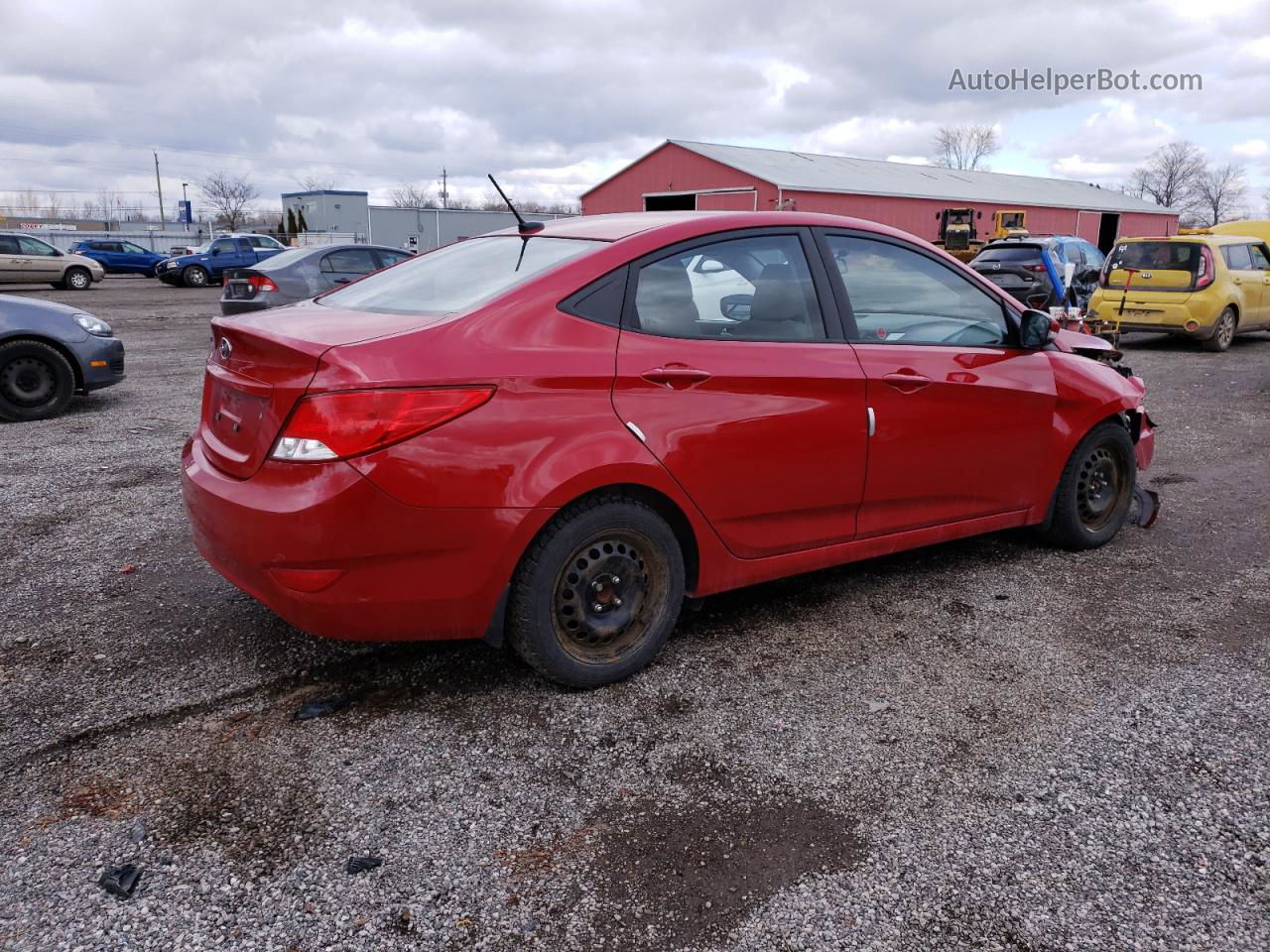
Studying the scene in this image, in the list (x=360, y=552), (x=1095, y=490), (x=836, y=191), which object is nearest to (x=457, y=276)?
(x=360, y=552)

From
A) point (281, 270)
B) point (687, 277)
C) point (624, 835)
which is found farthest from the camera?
point (281, 270)

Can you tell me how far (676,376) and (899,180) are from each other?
42728 mm

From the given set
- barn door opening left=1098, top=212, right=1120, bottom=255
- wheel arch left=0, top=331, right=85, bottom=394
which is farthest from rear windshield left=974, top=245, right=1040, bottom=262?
barn door opening left=1098, top=212, right=1120, bottom=255

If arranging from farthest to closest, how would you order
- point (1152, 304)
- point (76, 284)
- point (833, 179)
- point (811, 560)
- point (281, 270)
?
point (833, 179) → point (76, 284) → point (1152, 304) → point (281, 270) → point (811, 560)

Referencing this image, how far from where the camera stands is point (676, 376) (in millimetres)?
3234

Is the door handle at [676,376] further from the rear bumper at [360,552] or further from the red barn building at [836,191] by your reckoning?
the red barn building at [836,191]

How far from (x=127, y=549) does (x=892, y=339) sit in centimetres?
383

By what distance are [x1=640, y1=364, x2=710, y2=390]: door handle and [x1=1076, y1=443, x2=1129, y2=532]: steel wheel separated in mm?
2469

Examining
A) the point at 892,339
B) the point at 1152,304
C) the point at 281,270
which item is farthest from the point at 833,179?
the point at 892,339

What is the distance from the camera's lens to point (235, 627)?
12.4 feet

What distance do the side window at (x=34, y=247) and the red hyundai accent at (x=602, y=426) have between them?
86.7ft

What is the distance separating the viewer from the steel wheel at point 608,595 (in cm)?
317

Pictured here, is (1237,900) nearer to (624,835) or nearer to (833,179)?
(624,835)

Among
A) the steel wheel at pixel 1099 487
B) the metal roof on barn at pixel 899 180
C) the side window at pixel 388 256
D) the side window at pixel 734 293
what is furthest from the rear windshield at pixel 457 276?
the metal roof on barn at pixel 899 180
